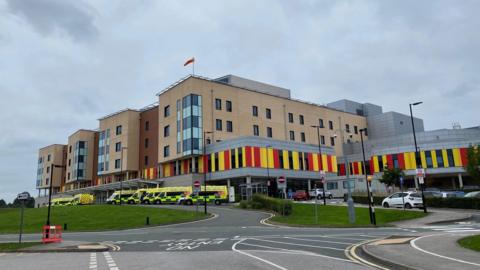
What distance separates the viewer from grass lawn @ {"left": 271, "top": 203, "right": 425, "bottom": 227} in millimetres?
29131

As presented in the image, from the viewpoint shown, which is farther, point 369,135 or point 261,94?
point 369,135

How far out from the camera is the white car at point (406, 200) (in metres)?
38.5

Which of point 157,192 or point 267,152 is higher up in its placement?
point 267,152

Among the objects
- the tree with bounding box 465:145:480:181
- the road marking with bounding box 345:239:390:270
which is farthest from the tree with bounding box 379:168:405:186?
→ the road marking with bounding box 345:239:390:270

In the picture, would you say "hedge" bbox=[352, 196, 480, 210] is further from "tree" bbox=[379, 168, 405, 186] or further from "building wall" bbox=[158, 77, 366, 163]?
"building wall" bbox=[158, 77, 366, 163]

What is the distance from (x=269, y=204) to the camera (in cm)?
4288

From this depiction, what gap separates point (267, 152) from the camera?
6712cm

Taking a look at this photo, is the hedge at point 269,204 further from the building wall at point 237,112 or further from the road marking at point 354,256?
the building wall at point 237,112

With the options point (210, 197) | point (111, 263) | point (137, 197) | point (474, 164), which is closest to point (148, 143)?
point (137, 197)

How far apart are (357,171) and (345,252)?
254 ft

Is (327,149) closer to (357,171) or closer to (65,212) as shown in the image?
(357,171)

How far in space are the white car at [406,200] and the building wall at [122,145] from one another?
5864 cm

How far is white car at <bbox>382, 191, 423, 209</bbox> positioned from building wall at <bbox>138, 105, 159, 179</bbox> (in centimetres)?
4975

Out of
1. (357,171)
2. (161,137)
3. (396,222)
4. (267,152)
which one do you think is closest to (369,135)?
(357,171)
